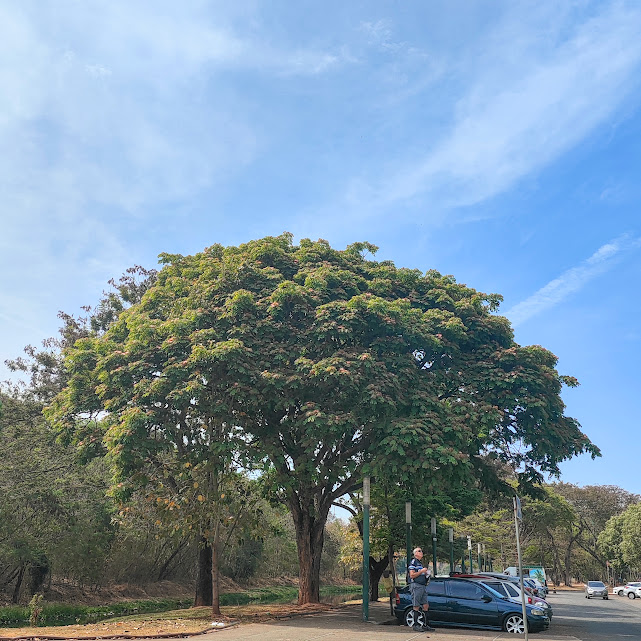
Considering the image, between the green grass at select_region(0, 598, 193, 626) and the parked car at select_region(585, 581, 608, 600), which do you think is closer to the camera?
the green grass at select_region(0, 598, 193, 626)

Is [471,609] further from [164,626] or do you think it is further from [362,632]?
[164,626]

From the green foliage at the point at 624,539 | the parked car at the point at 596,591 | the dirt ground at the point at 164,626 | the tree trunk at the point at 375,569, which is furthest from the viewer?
the green foliage at the point at 624,539

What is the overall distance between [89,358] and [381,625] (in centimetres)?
1246

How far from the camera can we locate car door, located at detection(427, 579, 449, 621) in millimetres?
16484

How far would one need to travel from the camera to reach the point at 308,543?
2173 centimetres

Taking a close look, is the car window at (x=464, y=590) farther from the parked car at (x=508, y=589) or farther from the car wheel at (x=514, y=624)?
the car wheel at (x=514, y=624)

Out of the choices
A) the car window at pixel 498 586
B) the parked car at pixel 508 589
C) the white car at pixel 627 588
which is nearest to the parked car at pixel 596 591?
the white car at pixel 627 588

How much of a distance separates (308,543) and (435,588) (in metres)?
6.03

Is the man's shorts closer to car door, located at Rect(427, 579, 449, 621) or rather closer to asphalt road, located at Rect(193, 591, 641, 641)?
asphalt road, located at Rect(193, 591, 641, 641)

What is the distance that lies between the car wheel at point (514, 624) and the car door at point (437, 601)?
152cm

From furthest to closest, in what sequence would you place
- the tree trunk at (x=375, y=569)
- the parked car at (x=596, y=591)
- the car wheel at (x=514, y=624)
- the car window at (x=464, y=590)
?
the parked car at (x=596, y=591), the tree trunk at (x=375, y=569), the car window at (x=464, y=590), the car wheel at (x=514, y=624)

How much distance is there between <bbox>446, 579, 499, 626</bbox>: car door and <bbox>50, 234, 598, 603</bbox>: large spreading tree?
271cm

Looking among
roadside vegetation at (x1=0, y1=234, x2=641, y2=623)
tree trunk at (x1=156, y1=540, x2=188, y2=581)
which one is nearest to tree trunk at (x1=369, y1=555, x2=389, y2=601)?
roadside vegetation at (x1=0, y1=234, x2=641, y2=623)

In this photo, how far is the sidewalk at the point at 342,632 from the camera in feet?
45.1
